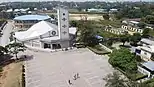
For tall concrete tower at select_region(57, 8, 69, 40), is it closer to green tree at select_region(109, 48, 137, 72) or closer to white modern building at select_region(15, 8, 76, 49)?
white modern building at select_region(15, 8, 76, 49)

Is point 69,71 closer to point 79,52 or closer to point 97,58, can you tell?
point 97,58

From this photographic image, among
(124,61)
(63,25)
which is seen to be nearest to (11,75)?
(124,61)

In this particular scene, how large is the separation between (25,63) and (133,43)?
2237cm

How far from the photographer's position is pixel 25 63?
34.1 meters

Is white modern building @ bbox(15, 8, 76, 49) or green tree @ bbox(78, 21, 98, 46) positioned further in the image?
green tree @ bbox(78, 21, 98, 46)

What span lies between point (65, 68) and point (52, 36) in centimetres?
1423

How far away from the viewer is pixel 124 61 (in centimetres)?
2939

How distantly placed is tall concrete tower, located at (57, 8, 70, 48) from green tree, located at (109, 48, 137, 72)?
548 inches

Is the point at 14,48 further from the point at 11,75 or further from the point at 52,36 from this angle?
the point at 52,36

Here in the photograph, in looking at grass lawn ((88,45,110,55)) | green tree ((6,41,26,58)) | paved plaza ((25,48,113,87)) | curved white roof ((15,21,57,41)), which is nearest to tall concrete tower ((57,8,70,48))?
paved plaza ((25,48,113,87))

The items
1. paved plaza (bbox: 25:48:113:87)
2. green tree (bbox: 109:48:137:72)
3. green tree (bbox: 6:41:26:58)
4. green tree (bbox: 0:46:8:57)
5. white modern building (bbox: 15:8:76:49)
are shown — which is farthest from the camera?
white modern building (bbox: 15:8:76:49)

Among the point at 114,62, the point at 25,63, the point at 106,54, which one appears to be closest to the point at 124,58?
the point at 114,62

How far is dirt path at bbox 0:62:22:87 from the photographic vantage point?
26327 millimetres

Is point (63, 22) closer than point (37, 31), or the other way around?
point (63, 22)
